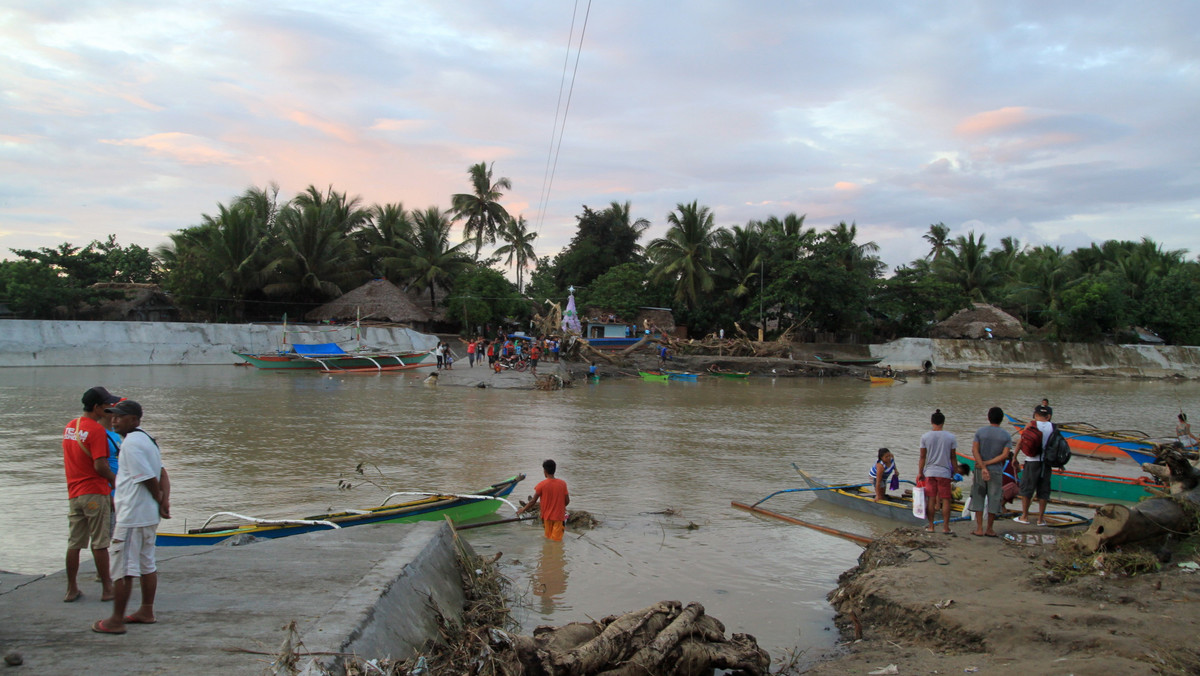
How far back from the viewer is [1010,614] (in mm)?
4801

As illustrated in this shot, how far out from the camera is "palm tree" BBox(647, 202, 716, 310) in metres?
41.6

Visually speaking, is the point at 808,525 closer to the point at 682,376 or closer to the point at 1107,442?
the point at 1107,442

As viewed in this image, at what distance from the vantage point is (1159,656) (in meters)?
3.95

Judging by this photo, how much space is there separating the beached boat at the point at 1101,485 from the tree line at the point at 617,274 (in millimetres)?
29047

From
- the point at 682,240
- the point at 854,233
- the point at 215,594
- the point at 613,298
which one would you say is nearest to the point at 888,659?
the point at 215,594

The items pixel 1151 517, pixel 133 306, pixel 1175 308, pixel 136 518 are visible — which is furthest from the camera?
pixel 1175 308

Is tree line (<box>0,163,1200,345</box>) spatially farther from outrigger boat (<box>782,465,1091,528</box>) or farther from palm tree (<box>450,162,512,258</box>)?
outrigger boat (<box>782,465,1091,528</box>)

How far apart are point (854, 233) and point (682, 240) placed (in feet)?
41.6

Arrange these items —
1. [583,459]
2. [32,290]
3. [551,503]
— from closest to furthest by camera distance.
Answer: [551,503] < [583,459] < [32,290]

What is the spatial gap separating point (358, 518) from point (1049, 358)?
4311 cm

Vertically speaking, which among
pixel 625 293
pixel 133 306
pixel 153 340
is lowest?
pixel 153 340

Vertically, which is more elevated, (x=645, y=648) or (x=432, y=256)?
(x=432, y=256)

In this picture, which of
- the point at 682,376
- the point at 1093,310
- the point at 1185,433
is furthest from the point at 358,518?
the point at 1093,310

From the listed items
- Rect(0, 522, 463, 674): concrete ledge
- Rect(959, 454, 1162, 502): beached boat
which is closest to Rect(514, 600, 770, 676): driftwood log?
Rect(0, 522, 463, 674): concrete ledge
